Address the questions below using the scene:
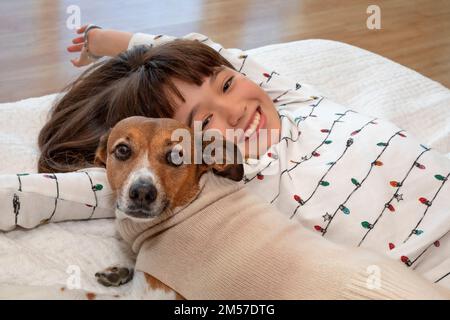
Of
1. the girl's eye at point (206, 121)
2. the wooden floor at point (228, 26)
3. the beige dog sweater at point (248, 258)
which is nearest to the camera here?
the beige dog sweater at point (248, 258)

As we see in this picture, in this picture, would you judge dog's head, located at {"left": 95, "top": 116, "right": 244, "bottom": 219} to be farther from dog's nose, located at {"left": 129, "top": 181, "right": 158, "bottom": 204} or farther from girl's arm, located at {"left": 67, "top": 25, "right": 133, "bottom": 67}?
girl's arm, located at {"left": 67, "top": 25, "right": 133, "bottom": 67}

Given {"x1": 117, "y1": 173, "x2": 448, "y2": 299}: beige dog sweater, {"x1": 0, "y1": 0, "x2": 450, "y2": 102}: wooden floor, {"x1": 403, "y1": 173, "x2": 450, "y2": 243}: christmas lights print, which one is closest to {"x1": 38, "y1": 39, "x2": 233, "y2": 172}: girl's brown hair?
{"x1": 117, "y1": 173, "x2": 448, "y2": 299}: beige dog sweater

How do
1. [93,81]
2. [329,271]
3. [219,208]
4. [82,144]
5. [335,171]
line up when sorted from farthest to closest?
[93,81], [82,144], [335,171], [219,208], [329,271]

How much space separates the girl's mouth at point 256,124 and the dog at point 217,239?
0.24 m

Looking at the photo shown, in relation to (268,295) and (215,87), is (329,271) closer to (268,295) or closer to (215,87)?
(268,295)

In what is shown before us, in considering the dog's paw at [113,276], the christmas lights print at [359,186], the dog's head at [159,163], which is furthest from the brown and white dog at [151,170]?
the christmas lights print at [359,186]

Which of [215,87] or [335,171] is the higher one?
[215,87]

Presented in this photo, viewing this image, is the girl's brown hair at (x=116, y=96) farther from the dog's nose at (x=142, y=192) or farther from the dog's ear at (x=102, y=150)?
the dog's nose at (x=142, y=192)

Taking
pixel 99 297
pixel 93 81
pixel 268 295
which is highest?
pixel 93 81

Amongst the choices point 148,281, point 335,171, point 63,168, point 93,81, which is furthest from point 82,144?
point 335,171

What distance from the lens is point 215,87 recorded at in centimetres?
164

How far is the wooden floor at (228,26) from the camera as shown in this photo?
9.11 ft

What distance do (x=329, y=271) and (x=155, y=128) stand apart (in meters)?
0.47

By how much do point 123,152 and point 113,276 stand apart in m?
0.32
